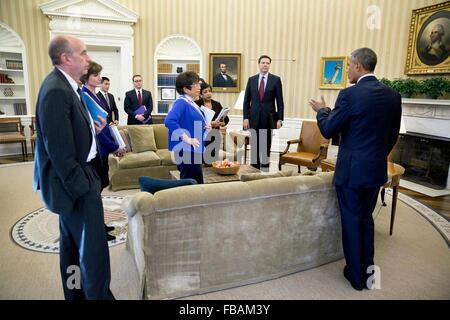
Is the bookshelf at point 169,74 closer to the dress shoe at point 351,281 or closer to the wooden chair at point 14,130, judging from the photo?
the wooden chair at point 14,130

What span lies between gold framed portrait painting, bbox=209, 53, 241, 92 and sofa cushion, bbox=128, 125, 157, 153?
2.85 m

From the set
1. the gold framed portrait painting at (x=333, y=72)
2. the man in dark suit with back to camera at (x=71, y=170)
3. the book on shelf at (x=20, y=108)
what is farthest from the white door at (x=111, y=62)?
the man in dark suit with back to camera at (x=71, y=170)

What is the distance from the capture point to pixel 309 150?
5453mm

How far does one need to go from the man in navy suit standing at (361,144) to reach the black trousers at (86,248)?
1.65 m

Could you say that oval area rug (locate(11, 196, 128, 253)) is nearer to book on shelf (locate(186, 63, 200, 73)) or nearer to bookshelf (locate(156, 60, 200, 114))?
bookshelf (locate(156, 60, 200, 114))

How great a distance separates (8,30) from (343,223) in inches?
280

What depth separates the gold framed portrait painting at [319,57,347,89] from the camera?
261 inches

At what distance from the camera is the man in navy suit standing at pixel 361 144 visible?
2.26 metres

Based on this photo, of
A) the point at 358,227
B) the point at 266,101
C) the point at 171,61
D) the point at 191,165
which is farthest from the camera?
the point at 171,61

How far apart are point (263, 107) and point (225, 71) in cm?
293

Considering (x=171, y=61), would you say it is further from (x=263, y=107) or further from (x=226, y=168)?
(x=226, y=168)

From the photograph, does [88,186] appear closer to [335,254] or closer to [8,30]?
[335,254]

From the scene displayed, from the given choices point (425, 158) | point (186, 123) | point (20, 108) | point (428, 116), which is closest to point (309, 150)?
point (425, 158)
